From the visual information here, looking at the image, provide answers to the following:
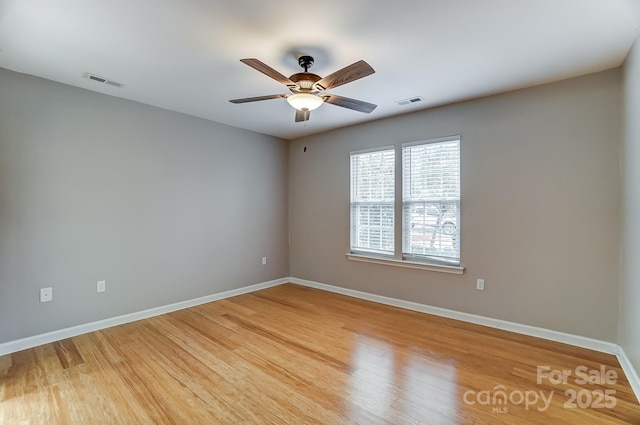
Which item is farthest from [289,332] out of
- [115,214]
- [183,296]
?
[115,214]

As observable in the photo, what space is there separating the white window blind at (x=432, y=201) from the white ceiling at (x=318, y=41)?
0.75 meters

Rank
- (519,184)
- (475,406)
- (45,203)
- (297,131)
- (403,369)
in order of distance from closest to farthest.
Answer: (475,406) < (403,369) < (45,203) < (519,184) < (297,131)

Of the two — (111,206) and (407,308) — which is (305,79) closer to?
(111,206)

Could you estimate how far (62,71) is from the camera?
269 cm

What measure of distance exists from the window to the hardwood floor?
0.96m

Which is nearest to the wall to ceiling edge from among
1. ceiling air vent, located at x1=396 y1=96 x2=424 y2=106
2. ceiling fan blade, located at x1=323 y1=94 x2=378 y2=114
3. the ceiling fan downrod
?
ceiling air vent, located at x1=396 y1=96 x2=424 y2=106

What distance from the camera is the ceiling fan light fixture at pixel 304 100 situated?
239 cm

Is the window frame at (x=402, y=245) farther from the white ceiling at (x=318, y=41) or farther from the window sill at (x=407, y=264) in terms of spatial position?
the white ceiling at (x=318, y=41)

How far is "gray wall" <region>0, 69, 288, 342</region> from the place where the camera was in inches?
107

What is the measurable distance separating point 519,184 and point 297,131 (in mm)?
3147

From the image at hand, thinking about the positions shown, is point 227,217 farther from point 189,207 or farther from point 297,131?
point 297,131

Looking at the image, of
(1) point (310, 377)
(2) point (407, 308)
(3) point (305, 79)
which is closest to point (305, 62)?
(3) point (305, 79)

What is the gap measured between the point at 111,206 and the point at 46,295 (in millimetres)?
1030

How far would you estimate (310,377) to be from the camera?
7.36 ft
